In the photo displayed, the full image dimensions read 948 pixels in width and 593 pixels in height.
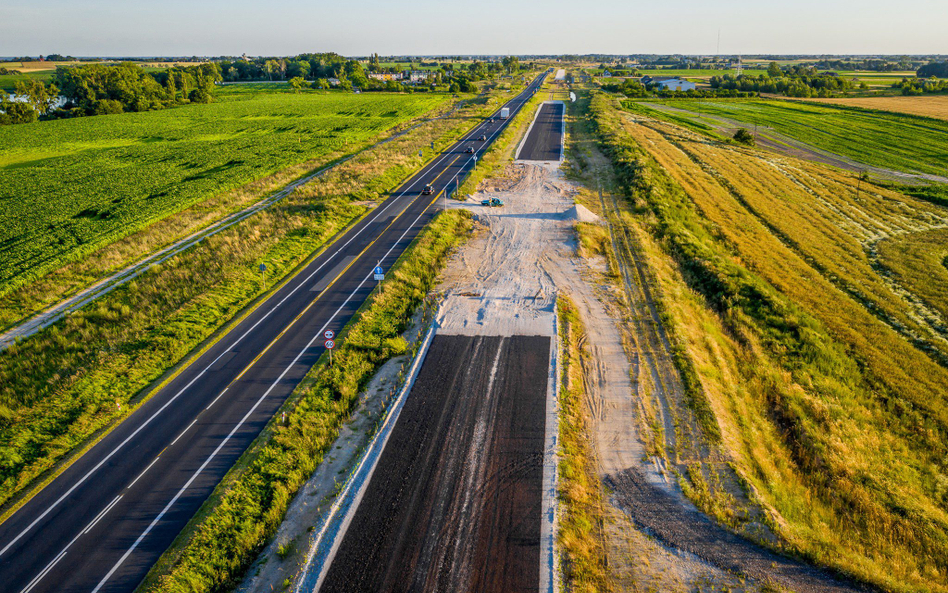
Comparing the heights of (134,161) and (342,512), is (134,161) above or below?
above

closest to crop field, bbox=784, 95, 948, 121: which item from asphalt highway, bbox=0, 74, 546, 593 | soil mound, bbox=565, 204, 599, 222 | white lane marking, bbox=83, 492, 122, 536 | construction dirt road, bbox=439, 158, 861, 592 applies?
soil mound, bbox=565, 204, 599, 222

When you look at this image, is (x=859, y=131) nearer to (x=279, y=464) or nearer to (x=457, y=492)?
(x=457, y=492)

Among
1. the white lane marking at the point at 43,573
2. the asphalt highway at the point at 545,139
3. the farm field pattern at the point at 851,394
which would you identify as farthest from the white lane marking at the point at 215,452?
the asphalt highway at the point at 545,139

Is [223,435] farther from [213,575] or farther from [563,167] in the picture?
[563,167]

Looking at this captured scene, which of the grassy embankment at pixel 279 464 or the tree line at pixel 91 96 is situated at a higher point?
the tree line at pixel 91 96

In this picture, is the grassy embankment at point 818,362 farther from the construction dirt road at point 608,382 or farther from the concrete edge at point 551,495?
the concrete edge at point 551,495

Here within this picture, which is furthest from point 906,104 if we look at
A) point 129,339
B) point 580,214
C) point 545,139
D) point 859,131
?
point 129,339

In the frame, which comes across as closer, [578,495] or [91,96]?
[578,495]
